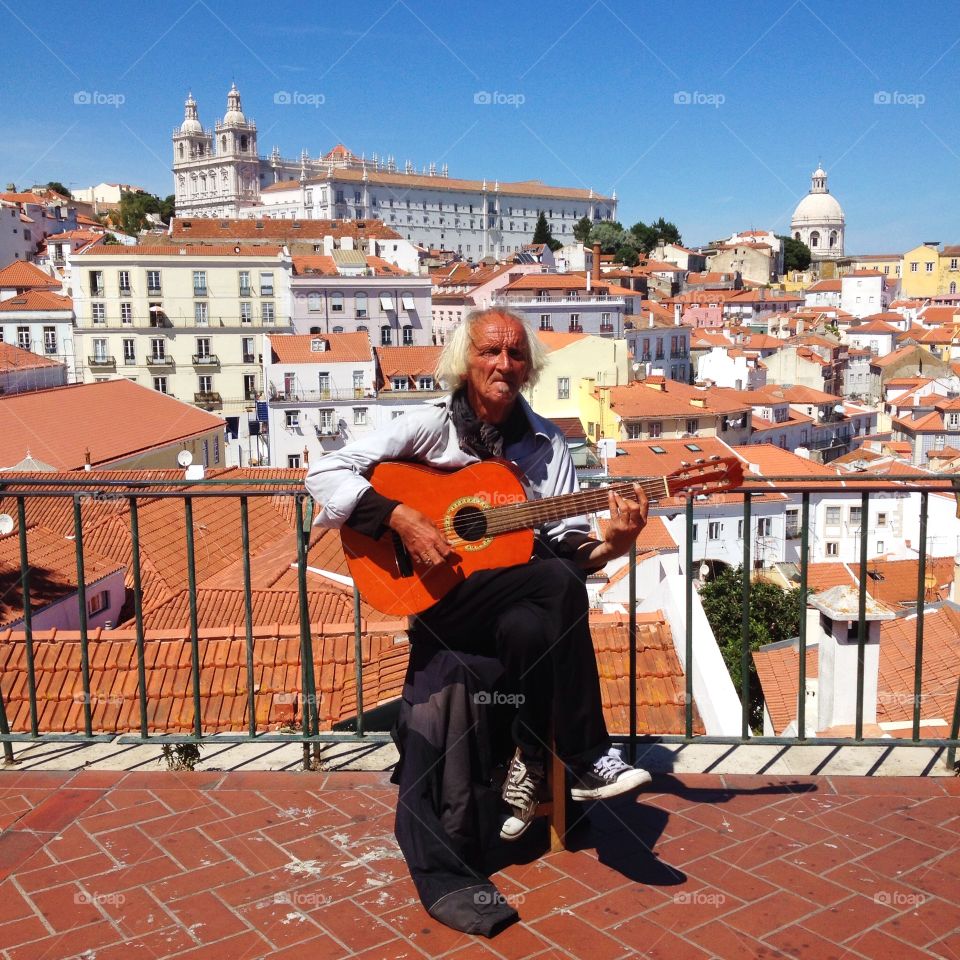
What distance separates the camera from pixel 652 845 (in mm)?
3332

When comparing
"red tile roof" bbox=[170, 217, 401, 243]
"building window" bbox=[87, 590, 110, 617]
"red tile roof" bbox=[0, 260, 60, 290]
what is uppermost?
Result: "red tile roof" bbox=[170, 217, 401, 243]

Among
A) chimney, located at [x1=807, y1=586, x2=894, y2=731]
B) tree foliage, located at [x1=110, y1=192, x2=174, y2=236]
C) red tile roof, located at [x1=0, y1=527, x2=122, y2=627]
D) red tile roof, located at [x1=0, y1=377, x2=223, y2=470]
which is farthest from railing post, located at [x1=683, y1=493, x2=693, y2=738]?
tree foliage, located at [x1=110, y1=192, x2=174, y2=236]

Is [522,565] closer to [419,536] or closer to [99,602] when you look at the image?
[419,536]

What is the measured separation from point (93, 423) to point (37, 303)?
27299 mm

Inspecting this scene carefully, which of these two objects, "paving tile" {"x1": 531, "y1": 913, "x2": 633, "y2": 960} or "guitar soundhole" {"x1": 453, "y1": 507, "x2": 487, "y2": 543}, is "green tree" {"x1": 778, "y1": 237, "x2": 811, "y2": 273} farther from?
"paving tile" {"x1": 531, "y1": 913, "x2": 633, "y2": 960}

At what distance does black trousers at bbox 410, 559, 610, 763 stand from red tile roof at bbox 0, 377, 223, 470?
2859 centimetres

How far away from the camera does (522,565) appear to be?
3.12 m

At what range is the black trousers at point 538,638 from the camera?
3.03 m

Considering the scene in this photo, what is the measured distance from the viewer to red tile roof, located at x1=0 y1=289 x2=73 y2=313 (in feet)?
190

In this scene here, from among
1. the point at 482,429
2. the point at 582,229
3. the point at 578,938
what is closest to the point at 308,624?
the point at 482,429

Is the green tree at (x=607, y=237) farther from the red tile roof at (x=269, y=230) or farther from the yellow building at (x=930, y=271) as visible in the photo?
→ the yellow building at (x=930, y=271)

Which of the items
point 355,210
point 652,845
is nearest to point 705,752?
point 652,845

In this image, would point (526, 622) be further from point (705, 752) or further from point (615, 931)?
point (705, 752)

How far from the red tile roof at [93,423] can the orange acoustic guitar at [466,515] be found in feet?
93.1
